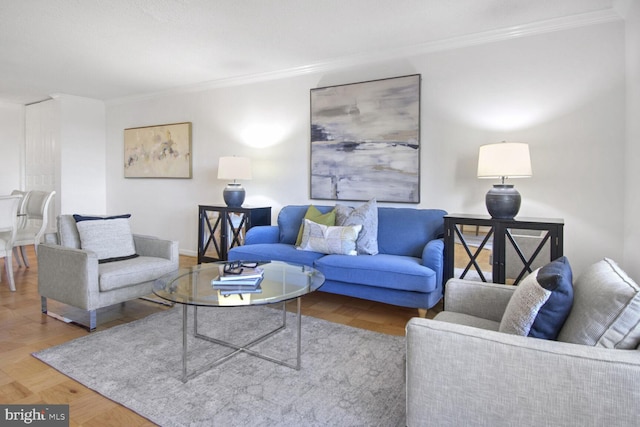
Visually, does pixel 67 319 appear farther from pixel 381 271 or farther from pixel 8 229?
pixel 381 271

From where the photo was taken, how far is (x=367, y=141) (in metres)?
3.78

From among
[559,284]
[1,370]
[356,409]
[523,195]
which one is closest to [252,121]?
[523,195]

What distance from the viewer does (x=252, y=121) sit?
458cm

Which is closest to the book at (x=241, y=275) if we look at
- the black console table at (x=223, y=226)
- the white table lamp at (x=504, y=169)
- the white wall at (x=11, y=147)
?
the black console table at (x=223, y=226)

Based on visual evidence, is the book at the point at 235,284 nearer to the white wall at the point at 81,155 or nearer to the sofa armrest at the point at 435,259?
the sofa armrest at the point at 435,259

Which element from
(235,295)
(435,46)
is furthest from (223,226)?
(435,46)

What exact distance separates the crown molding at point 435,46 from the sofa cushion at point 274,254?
1.94 meters

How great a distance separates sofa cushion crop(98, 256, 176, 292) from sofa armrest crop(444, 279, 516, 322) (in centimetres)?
212

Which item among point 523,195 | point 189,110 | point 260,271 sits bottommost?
point 260,271

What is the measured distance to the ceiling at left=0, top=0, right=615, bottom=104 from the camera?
9.04 ft

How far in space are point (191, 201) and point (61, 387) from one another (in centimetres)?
348

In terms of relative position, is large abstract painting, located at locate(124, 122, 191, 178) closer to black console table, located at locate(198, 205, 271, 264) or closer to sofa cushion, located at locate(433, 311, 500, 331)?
black console table, located at locate(198, 205, 271, 264)

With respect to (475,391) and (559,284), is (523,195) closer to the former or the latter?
(559,284)

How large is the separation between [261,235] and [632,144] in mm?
3064
